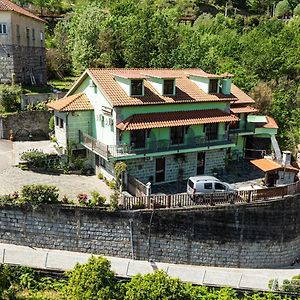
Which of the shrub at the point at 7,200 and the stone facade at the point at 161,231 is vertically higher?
the shrub at the point at 7,200

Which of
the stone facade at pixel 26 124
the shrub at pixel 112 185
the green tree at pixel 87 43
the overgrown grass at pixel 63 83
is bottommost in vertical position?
the shrub at pixel 112 185

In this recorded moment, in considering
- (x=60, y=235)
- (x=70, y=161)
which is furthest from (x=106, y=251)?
(x=70, y=161)

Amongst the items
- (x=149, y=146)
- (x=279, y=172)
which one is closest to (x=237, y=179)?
(x=279, y=172)

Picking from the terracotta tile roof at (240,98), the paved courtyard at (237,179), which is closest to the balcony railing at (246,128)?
the terracotta tile roof at (240,98)

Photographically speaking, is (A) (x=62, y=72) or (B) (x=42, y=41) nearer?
(B) (x=42, y=41)

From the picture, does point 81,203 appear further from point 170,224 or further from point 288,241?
point 288,241

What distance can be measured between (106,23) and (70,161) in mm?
28347

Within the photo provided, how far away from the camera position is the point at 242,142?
34375mm

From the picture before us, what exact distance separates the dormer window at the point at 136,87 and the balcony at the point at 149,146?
3.33 m

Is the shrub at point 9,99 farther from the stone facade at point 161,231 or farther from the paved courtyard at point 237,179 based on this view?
the paved courtyard at point 237,179

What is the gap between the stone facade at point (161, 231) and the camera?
922 inches

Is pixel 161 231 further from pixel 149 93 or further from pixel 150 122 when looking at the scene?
pixel 149 93

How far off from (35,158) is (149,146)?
793 cm

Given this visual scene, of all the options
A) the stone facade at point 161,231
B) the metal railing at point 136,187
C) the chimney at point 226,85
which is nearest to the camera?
the stone facade at point 161,231
